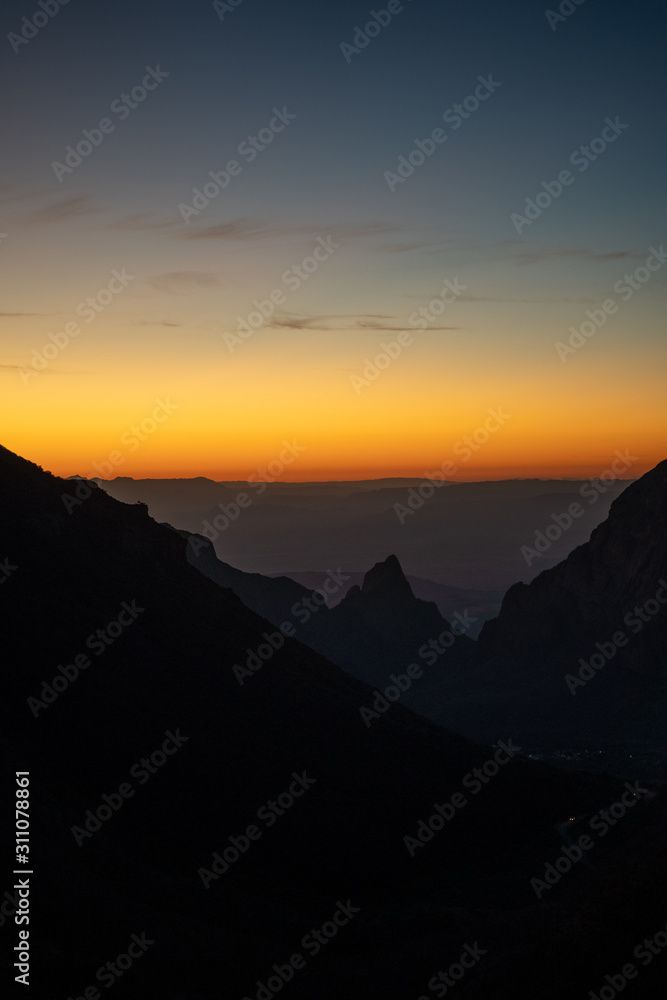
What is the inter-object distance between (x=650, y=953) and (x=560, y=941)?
4992mm

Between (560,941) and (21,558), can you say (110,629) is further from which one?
(560,941)

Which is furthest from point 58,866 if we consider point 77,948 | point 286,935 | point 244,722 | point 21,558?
point 21,558
